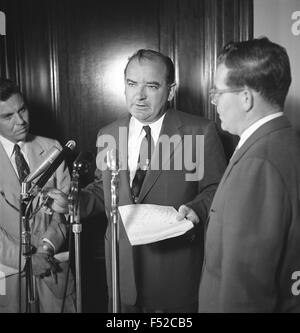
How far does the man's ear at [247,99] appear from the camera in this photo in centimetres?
86

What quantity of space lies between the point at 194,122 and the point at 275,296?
644mm

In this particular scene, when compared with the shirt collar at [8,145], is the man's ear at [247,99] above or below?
above

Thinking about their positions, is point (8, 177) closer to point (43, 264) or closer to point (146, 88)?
point (43, 264)

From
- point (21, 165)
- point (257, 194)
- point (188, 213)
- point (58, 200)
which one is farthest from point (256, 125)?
point (21, 165)

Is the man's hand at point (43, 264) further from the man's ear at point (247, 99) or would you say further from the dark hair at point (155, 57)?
the man's ear at point (247, 99)

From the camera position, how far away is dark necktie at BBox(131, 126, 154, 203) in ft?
4.27

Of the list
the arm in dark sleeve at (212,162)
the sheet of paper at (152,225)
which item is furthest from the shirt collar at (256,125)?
the arm in dark sleeve at (212,162)

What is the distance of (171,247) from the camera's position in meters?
1.31

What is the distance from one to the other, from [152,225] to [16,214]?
0.58 m

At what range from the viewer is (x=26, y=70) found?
158 cm

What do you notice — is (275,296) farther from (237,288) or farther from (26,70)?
(26,70)

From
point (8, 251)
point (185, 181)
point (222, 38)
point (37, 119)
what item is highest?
point (222, 38)

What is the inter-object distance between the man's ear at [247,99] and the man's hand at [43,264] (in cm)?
89

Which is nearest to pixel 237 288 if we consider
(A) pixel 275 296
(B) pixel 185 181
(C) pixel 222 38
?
(A) pixel 275 296
